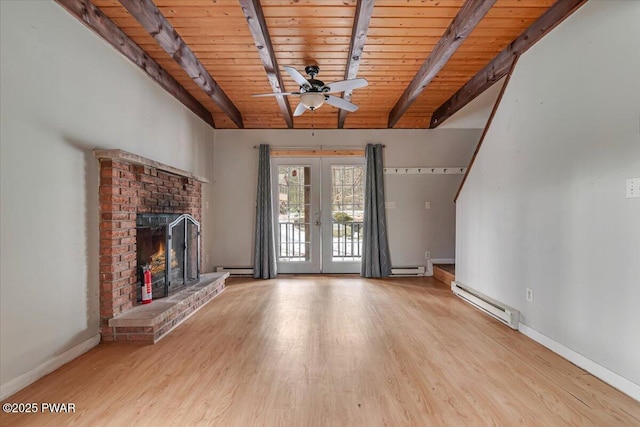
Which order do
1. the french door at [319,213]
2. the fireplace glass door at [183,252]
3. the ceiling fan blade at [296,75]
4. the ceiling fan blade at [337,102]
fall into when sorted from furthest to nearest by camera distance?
the french door at [319,213], the fireplace glass door at [183,252], the ceiling fan blade at [337,102], the ceiling fan blade at [296,75]

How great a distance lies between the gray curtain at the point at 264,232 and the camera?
492cm

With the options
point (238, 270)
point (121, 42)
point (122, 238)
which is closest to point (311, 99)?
point (121, 42)

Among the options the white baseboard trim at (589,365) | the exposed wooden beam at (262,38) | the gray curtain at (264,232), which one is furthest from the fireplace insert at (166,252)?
the white baseboard trim at (589,365)

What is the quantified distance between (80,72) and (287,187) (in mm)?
3278

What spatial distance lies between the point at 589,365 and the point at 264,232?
4092 mm

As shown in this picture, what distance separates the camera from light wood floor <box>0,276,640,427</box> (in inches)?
61.8

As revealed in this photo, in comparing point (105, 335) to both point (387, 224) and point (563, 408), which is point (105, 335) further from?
point (387, 224)

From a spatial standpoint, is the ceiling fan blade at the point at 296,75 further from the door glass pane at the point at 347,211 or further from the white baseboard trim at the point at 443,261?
the white baseboard trim at the point at 443,261

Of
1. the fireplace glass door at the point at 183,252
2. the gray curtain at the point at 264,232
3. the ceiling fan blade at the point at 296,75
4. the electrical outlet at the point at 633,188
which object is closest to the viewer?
the electrical outlet at the point at 633,188

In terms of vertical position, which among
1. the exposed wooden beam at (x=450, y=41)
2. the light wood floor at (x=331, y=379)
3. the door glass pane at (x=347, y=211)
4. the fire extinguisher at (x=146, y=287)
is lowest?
the light wood floor at (x=331, y=379)

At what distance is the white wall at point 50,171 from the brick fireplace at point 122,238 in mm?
66

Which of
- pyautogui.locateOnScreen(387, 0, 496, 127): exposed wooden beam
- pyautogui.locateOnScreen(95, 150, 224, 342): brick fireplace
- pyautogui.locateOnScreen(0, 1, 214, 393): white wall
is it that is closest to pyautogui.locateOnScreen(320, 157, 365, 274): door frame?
pyautogui.locateOnScreen(387, 0, 496, 127): exposed wooden beam

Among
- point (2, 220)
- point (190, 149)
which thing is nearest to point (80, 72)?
point (2, 220)

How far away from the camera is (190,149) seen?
420 cm
